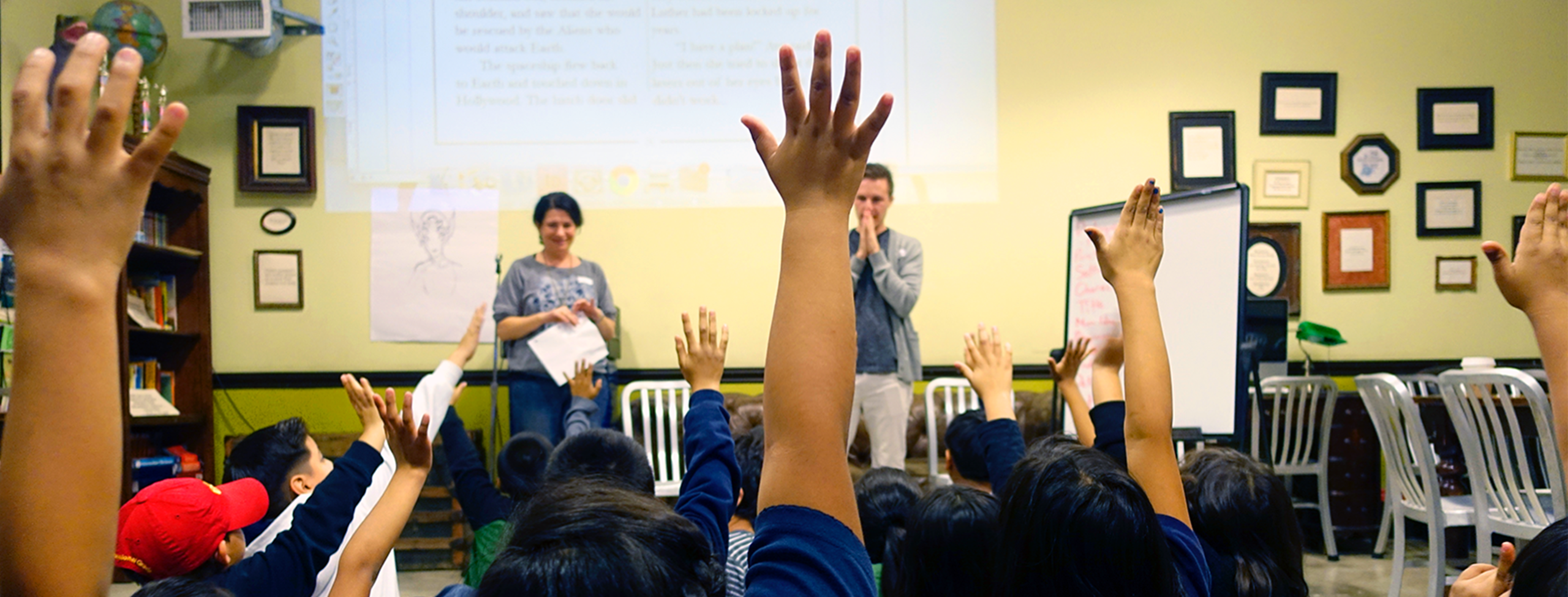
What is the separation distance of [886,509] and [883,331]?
1.65 metres

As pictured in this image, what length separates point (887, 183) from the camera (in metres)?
3.29

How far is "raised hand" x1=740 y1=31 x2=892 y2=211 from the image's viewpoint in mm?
625

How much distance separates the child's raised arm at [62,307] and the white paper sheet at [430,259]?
12.2ft

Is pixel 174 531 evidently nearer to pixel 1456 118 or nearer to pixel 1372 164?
pixel 1372 164

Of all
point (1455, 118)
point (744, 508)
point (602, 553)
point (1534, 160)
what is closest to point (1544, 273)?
point (602, 553)

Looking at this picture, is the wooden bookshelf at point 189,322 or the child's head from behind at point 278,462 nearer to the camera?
the child's head from behind at point 278,462

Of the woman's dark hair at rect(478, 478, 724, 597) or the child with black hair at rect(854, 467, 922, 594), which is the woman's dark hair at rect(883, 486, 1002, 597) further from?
the woman's dark hair at rect(478, 478, 724, 597)

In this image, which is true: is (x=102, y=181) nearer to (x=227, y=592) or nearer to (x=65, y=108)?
(x=65, y=108)

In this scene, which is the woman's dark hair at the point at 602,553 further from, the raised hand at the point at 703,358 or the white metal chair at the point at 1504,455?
the white metal chair at the point at 1504,455

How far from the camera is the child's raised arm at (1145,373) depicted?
3.36ft

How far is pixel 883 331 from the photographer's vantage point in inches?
127

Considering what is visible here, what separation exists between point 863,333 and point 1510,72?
11.3 ft

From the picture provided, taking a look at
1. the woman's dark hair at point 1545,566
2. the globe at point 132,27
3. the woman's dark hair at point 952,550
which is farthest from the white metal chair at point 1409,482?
the globe at point 132,27

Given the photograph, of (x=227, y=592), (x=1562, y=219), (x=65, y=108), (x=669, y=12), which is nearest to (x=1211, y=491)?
(x=1562, y=219)
